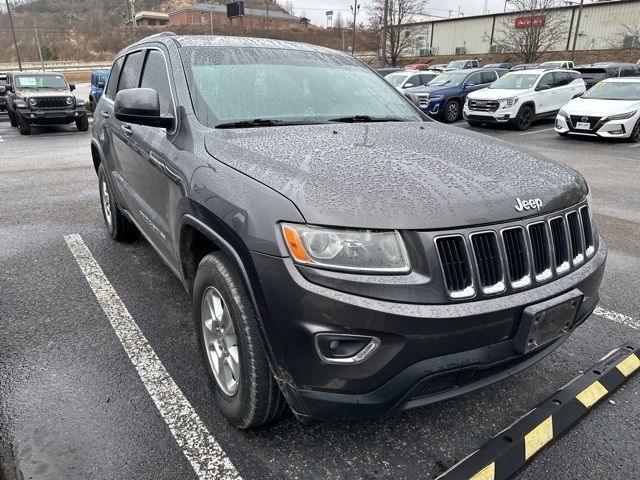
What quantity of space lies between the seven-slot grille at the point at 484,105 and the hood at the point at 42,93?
11645mm

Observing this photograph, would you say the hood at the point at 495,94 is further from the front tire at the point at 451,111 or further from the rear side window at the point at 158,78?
the rear side window at the point at 158,78

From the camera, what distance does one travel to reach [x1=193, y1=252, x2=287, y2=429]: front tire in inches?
78.4

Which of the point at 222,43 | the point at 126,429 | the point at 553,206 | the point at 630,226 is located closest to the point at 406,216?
the point at 553,206

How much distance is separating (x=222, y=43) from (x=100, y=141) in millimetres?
1964

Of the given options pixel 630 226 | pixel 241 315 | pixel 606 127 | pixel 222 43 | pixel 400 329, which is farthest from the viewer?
pixel 606 127

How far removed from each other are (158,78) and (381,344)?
2.41m

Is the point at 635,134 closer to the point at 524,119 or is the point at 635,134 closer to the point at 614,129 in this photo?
the point at 614,129

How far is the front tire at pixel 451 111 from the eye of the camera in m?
15.6

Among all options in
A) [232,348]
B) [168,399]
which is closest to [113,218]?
[168,399]

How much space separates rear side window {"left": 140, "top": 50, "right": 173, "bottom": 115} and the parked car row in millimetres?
12286

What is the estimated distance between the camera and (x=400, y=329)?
5.62ft

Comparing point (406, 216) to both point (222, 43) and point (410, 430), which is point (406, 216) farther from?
point (222, 43)

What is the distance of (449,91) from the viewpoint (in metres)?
15.5

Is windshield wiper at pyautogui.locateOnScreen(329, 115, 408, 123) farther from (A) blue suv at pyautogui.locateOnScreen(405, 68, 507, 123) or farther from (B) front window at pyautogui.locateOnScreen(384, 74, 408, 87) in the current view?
(B) front window at pyautogui.locateOnScreen(384, 74, 408, 87)
